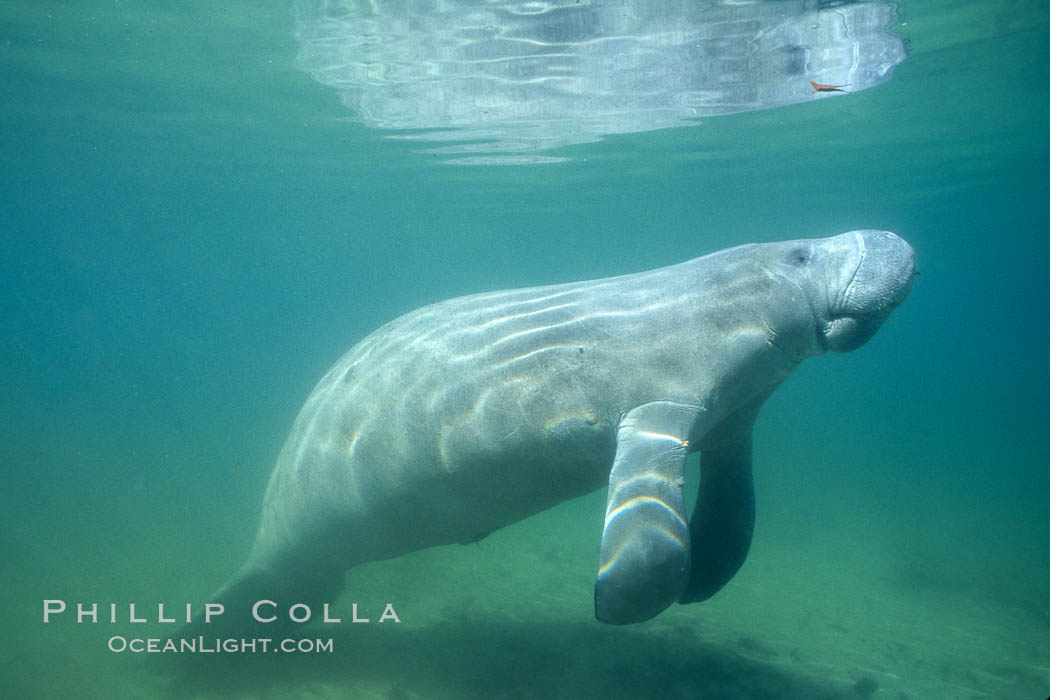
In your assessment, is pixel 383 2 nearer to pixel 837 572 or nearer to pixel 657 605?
pixel 657 605

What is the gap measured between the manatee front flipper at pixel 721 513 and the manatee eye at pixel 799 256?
43.8 inches

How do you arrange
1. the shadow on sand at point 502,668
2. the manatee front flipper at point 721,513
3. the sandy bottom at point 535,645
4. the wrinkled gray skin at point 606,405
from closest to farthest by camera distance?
1. the wrinkled gray skin at point 606,405
2. the manatee front flipper at point 721,513
3. the shadow on sand at point 502,668
4. the sandy bottom at point 535,645

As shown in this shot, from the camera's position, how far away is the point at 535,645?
561cm

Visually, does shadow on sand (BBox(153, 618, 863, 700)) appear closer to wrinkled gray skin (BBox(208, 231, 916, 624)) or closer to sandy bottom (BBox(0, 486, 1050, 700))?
sandy bottom (BBox(0, 486, 1050, 700))

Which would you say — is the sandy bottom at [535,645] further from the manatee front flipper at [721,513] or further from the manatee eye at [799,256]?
the manatee eye at [799,256]

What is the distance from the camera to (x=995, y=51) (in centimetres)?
1278

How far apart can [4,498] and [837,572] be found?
18.2 m

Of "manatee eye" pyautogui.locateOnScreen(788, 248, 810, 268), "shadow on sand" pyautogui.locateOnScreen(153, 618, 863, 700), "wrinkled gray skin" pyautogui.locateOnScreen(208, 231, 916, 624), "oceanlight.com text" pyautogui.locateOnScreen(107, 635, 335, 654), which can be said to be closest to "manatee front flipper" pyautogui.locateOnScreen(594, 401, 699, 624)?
"wrinkled gray skin" pyautogui.locateOnScreen(208, 231, 916, 624)

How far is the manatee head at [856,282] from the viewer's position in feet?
11.5

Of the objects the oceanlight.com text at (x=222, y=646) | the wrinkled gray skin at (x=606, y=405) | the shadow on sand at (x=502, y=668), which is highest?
the wrinkled gray skin at (x=606, y=405)

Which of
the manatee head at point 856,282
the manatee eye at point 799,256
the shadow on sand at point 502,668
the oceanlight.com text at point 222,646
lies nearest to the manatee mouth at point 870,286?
the manatee head at point 856,282

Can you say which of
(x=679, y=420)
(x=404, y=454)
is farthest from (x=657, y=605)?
(x=404, y=454)

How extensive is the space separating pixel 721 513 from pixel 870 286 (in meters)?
2.02

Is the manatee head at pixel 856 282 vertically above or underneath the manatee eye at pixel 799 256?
underneath
